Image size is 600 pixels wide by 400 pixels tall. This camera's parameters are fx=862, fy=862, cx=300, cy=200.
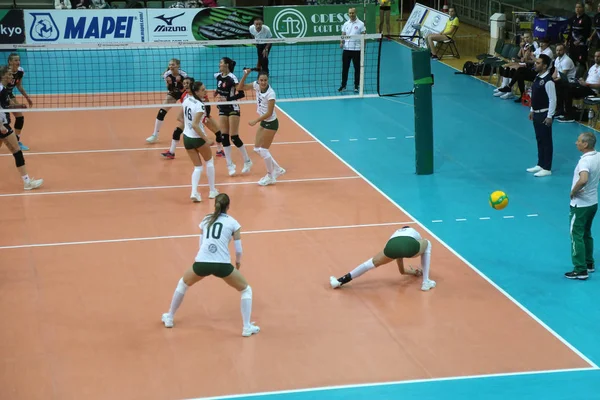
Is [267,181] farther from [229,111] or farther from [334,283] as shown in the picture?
[334,283]

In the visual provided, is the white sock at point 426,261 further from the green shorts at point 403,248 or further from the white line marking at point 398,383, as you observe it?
the white line marking at point 398,383

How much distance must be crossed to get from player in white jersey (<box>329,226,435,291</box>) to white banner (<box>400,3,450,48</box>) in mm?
17917

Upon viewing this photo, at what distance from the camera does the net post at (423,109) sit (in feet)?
53.0

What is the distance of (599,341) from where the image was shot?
10227 millimetres

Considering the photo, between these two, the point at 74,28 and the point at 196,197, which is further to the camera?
the point at 74,28

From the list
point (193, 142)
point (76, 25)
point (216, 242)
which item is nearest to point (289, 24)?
point (76, 25)

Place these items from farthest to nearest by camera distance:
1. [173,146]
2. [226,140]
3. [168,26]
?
[168,26] < [173,146] < [226,140]

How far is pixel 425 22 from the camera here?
29953mm

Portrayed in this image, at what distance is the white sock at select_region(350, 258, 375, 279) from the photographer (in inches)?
449

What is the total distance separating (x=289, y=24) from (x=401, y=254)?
2084cm

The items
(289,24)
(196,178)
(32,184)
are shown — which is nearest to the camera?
(196,178)

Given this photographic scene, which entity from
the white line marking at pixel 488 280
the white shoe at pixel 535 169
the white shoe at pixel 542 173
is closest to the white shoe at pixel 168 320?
the white line marking at pixel 488 280

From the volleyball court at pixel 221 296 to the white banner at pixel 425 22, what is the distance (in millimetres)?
12124

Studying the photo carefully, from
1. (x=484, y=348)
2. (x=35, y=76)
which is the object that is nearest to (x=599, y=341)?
(x=484, y=348)
